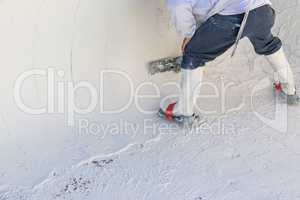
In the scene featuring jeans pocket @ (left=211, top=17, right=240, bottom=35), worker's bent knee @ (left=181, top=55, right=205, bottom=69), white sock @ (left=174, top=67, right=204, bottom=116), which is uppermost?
jeans pocket @ (left=211, top=17, right=240, bottom=35)

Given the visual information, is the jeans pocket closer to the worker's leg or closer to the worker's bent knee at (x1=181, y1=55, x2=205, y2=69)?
the worker's leg

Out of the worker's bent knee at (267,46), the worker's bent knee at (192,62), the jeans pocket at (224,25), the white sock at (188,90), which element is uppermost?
the jeans pocket at (224,25)

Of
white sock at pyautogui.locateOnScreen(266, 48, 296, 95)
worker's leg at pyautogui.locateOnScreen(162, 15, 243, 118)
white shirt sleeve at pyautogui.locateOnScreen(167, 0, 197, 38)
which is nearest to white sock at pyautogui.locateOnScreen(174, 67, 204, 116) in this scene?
worker's leg at pyautogui.locateOnScreen(162, 15, 243, 118)

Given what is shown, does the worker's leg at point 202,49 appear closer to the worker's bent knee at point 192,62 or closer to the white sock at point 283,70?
the worker's bent knee at point 192,62

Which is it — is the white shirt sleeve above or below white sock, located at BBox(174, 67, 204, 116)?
above

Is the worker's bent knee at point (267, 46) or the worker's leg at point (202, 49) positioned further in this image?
the worker's bent knee at point (267, 46)

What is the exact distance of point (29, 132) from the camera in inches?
73.9

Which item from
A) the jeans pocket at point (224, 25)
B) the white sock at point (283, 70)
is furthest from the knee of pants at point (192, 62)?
the white sock at point (283, 70)

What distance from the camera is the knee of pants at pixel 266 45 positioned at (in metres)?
→ 1.88

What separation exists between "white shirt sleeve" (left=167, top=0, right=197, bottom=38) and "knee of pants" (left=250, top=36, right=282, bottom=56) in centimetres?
24

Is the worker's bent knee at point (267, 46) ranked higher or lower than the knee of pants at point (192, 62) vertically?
higher

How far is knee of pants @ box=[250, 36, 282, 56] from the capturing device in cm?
188

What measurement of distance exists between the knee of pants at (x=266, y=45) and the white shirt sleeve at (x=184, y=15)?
9.6 inches

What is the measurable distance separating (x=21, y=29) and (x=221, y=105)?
0.83 m
